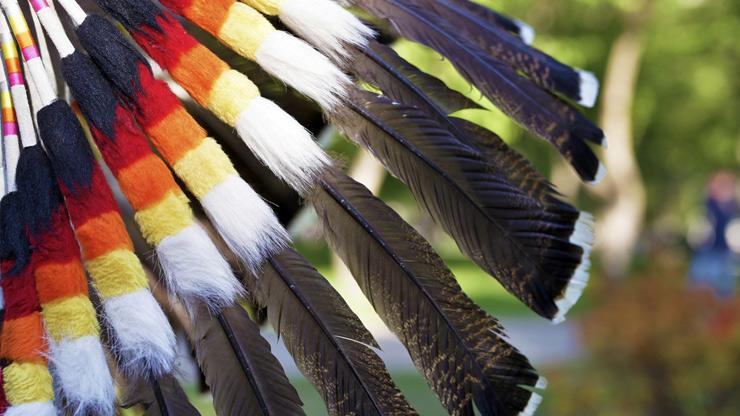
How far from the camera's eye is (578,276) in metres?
1.91

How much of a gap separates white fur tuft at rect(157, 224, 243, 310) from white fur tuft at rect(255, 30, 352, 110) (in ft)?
1.15

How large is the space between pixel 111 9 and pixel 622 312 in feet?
16.9

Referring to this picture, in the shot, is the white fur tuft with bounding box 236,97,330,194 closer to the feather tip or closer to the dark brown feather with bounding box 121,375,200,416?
the dark brown feather with bounding box 121,375,200,416

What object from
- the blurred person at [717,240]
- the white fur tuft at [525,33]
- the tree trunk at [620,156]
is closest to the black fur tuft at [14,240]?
the white fur tuft at [525,33]

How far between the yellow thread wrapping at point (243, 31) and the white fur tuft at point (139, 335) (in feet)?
1.69

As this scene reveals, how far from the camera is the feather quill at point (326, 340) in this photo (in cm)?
176

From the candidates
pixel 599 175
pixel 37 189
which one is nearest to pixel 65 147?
pixel 37 189

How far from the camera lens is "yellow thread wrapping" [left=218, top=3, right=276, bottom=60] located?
72.7 inches

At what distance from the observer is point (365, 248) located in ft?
6.04

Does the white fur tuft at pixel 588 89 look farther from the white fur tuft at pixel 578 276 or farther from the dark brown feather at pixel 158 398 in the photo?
the dark brown feather at pixel 158 398

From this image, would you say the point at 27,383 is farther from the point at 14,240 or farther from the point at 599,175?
the point at 599,175

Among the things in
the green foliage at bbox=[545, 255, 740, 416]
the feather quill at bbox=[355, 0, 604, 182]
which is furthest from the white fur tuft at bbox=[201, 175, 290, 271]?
the green foliage at bbox=[545, 255, 740, 416]

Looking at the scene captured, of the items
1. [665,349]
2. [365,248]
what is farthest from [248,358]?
[665,349]

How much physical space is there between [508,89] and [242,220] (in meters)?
0.70
